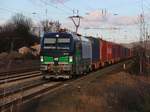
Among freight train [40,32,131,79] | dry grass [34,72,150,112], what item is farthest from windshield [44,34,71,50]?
dry grass [34,72,150,112]

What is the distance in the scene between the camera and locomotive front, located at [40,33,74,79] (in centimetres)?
2850

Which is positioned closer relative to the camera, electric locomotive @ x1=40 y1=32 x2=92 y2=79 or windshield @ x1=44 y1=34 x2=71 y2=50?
→ electric locomotive @ x1=40 y1=32 x2=92 y2=79

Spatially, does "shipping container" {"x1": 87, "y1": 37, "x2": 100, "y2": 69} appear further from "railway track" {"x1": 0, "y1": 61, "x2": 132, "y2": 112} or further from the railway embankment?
the railway embankment

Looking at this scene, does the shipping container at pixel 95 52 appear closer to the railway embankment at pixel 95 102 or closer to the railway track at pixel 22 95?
the railway track at pixel 22 95

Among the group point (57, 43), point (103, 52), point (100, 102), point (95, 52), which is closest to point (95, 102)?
point (100, 102)

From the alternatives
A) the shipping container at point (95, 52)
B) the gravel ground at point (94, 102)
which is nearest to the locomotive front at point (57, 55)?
the gravel ground at point (94, 102)

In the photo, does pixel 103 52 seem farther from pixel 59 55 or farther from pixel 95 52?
pixel 59 55

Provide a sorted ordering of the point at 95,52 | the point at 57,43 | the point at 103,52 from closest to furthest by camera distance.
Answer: the point at 57,43 < the point at 95,52 < the point at 103,52

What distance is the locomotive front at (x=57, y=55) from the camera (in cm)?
2850

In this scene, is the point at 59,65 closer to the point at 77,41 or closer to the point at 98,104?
the point at 77,41

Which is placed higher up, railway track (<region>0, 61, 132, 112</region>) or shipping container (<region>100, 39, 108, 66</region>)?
shipping container (<region>100, 39, 108, 66</region>)

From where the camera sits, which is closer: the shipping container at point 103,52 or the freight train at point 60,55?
the freight train at point 60,55

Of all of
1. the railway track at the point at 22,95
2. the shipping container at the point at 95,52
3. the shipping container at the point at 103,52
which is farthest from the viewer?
the shipping container at the point at 103,52

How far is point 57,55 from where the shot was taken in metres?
A: 28.7
